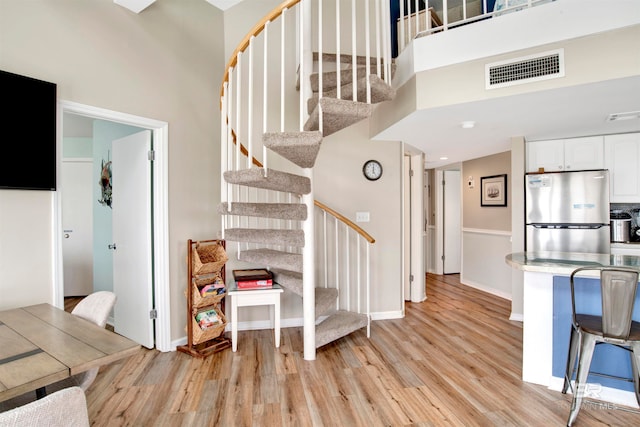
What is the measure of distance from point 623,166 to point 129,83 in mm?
4819

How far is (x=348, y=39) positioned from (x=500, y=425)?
366cm

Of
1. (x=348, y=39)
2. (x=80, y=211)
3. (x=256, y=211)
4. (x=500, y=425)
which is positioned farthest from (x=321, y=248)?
(x=80, y=211)

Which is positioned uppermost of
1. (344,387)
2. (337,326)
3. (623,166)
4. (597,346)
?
(623,166)

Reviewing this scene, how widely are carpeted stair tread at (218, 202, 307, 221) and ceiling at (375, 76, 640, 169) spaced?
4.20 ft

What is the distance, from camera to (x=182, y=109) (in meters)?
2.87

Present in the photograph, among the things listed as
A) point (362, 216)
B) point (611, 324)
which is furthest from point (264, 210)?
point (611, 324)

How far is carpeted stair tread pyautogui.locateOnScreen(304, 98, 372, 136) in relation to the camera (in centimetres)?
210

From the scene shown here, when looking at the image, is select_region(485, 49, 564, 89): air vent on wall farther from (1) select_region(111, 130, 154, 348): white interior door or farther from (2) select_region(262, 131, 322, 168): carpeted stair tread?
(1) select_region(111, 130, 154, 348): white interior door

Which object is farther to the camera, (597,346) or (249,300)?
(249,300)

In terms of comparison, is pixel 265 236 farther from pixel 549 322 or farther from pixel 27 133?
pixel 549 322

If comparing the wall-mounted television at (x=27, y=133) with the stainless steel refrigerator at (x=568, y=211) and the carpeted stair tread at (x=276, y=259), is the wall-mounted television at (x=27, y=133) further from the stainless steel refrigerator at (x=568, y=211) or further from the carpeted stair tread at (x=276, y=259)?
the stainless steel refrigerator at (x=568, y=211)

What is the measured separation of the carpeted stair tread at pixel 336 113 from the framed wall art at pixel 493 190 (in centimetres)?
315

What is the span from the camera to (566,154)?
11.5 ft

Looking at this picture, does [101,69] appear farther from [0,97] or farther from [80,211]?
[80,211]
